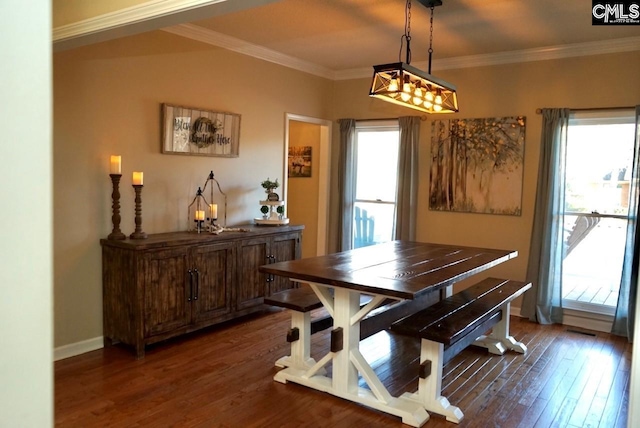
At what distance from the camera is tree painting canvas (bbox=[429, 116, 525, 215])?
493 centimetres

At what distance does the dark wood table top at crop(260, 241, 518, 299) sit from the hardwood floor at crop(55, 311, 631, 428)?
771 millimetres

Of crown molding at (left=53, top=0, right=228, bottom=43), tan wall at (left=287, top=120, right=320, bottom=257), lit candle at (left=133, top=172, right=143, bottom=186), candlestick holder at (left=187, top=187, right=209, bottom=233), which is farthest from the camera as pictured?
tan wall at (left=287, top=120, right=320, bottom=257)

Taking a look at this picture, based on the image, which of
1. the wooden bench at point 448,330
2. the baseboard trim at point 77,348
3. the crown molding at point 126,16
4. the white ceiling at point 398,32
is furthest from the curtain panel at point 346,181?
the crown molding at point 126,16

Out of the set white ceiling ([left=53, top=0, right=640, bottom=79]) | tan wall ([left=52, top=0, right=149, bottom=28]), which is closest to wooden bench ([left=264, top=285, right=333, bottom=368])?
white ceiling ([left=53, top=0, right=640, bottom=79])

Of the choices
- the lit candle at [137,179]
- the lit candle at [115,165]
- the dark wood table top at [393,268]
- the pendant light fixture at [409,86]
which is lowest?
the dark wood table top at [393,268]

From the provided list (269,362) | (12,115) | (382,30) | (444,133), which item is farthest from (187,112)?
(12,115)

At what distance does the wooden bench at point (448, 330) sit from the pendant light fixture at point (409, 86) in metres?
1.42

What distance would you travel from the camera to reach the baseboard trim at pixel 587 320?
14.9 feet

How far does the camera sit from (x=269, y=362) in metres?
3.61

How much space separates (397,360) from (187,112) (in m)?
2.71

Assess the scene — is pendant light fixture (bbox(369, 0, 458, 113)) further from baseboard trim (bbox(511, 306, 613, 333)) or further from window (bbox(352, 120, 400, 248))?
baseboard trim (bbox(511, 306, 613, 333))

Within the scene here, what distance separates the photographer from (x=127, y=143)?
3.91 m

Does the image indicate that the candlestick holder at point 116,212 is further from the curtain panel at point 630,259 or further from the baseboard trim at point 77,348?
the curtain panel at point 630,259

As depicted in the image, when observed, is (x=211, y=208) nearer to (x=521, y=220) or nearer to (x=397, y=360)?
(x=397, y=360)
